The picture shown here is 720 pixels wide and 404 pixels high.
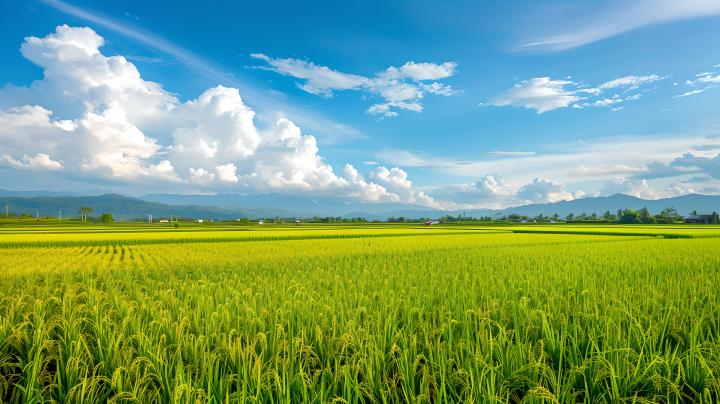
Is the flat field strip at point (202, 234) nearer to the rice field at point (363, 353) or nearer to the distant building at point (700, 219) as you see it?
the rice field at point (363, 353)

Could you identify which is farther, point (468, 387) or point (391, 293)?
point (391, 293)

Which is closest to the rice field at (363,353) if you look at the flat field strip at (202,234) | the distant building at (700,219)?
the flat field strip at (202,234)

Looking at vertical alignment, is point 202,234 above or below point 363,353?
below

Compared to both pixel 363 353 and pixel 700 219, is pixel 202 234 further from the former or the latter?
pixel 700 219

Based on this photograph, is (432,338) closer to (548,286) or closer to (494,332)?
(494,332)

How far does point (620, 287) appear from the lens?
586 centimetres

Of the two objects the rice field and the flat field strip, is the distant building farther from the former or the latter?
the rice field

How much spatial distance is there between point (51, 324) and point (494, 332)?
18.4 ft

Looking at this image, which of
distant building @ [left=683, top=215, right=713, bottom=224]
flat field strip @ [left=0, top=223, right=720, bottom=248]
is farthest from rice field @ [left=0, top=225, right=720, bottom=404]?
distant building @ [left=683, top=215, right=713, bottom=224]

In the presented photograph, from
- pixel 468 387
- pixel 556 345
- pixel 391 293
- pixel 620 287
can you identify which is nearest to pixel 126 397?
pixel 468 387

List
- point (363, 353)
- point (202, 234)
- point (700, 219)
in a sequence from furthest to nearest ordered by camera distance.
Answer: point (700, 219) → point (202, 234) → point (363, 353)

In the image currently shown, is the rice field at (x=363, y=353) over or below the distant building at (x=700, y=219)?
over

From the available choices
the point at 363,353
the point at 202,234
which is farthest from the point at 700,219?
the point at 363,353

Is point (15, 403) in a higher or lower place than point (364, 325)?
lower
